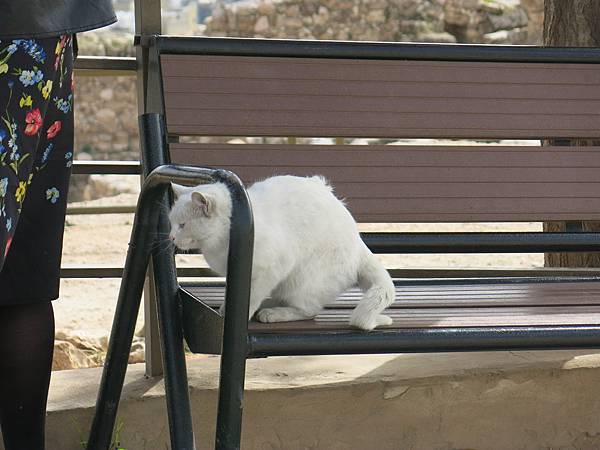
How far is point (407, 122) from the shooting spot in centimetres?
262

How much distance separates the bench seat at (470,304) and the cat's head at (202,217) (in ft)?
0.53

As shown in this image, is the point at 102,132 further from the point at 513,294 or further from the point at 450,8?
the point at 513,294

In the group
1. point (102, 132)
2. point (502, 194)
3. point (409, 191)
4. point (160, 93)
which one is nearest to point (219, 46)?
point (160, 93)

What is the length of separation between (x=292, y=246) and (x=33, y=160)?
0.47 m

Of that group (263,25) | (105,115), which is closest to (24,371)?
(263,25)

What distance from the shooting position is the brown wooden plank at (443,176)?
99.4 inches

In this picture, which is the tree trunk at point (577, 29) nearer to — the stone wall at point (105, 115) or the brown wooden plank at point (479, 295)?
the brown wooden plank at point (479, 295)

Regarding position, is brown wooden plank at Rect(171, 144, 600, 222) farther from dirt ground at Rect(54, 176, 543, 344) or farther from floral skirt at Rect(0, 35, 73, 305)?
dirt ground at Rect(54, 176, 543, 344)

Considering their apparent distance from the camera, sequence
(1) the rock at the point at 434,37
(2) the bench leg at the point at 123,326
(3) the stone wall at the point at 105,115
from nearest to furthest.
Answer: (2) the bench leg at the point at 123,326 < (3) the stone wall at the point at 105,115 < (1) the rock at the point at 434,37

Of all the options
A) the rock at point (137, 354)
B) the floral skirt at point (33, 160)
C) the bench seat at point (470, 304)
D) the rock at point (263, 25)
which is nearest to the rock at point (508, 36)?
the rock at point (263, 25)

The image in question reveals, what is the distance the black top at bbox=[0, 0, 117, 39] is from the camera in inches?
66.2

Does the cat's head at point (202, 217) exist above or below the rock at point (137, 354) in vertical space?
above

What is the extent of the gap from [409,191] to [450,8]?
522 inches

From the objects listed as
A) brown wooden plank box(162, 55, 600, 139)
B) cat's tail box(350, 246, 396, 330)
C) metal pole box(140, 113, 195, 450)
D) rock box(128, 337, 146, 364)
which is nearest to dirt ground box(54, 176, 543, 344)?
rock box(128, 337, 146, 364)
